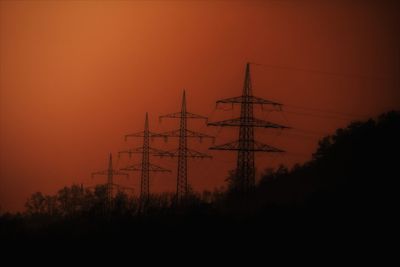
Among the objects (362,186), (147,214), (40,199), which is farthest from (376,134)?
(40,199)

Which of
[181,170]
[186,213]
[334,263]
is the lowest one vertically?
[334,263]

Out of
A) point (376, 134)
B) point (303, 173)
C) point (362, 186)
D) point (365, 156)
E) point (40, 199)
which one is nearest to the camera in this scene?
point (362, 186)

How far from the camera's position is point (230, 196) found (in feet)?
158

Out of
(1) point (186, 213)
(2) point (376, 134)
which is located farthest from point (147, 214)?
(2) point (376, 134)

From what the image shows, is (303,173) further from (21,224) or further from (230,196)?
(21,224)

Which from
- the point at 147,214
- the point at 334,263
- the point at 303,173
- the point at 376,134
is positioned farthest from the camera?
the point at 303,173

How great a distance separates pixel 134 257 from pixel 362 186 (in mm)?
14431

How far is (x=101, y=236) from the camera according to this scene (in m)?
29.3

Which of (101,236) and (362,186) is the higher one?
(362,186)

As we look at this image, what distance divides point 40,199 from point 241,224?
68691 millimetres

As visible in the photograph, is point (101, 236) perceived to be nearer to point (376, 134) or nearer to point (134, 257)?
point (134, 257)

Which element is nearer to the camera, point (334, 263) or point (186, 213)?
point (334, 263)

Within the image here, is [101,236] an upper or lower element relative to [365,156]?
lower

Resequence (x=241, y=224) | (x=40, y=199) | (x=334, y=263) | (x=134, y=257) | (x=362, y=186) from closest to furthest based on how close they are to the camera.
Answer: (x=334, y=263) → (x=134, y=257) → (x=241, y=224) → (x=362, y=186) → (x=40, y=199)
